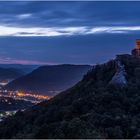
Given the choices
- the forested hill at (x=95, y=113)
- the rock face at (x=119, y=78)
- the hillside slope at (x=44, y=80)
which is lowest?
the hillside slope at (x=44, y=80)

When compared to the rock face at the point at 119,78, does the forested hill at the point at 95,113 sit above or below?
below

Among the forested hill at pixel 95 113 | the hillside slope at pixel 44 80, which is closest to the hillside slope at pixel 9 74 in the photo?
the hillside slope at pixel 44 80

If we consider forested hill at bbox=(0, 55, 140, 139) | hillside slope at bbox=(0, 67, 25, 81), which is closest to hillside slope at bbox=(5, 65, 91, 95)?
hillside slope at bbox=(0, 67, 25, 81)

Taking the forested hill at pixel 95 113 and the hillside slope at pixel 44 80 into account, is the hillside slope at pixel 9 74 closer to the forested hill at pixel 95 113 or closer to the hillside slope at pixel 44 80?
the hillside slope at pixel 44 80

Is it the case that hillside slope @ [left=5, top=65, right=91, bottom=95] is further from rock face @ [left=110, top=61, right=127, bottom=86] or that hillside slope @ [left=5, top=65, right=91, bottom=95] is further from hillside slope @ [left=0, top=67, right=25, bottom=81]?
rock face @ [left=110, top=61, right=127, bottom=86]

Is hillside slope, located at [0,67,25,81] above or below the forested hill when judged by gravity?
below

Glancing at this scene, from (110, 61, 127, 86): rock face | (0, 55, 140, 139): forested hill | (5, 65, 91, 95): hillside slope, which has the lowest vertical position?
(5, 65, 91, 95): hillside slope

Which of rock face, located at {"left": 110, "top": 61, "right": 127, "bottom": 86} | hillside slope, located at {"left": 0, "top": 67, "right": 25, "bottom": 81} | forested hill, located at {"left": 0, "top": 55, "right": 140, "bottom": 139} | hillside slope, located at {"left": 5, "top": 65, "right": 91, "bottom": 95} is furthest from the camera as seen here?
hillside slope, located at {"left": 0, "top": 67, "right": 25, "bottom": 81}

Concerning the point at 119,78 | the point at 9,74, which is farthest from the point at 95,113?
the point at 9,74

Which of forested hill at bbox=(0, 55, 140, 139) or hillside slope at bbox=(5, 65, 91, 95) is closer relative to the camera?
forested hill at bbox=(0, 55, 140, 139)

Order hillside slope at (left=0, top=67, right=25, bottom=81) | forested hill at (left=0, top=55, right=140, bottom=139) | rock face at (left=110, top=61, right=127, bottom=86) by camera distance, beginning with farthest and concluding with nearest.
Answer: hillside slope at (left=0, top=67, right=25, bottom=81), rock face at (left=110, top=61, right=127, bottom=86), forested hill at (left=0, top=55, right=140, bottom=139)
